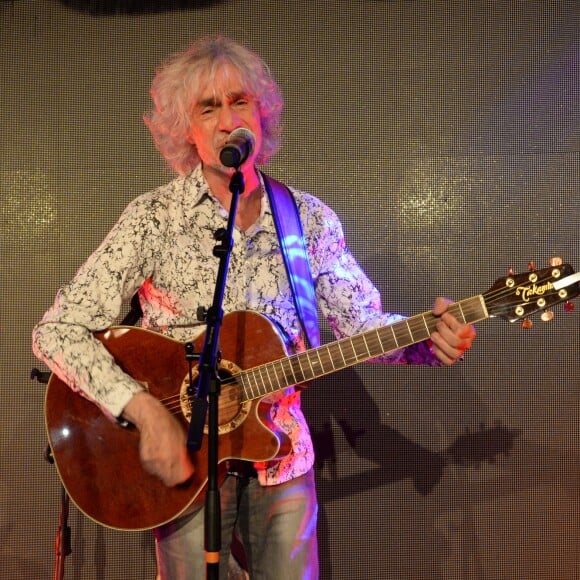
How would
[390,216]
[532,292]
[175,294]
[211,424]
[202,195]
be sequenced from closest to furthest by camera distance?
[211,424] < [532,292] < [175,294] < [202,195] < [390,216]

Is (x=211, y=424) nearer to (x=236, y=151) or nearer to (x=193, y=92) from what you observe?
(x=236, y=151)

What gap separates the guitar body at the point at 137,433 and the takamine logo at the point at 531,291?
2.48 feet

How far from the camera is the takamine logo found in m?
2.10

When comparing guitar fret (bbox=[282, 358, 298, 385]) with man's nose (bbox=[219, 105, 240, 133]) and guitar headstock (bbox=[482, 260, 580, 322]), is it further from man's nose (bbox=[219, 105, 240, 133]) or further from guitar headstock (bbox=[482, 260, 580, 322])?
man's nose (bbox=[219, 105, 240, 133])

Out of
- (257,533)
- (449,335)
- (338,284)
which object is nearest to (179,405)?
(257,533)

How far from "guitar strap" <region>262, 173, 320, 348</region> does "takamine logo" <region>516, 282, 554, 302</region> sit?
28.0 inches

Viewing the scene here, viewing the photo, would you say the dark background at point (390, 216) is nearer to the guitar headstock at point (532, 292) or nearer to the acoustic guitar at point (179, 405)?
the acoustic guitar at point (179, 405)

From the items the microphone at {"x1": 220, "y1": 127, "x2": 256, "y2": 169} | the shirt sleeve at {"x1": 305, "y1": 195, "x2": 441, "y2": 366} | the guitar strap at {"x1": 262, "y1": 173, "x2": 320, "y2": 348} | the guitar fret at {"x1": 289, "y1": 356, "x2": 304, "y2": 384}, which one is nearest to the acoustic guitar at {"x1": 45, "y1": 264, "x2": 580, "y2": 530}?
the guitar fret at {"x1": 289, "y1": 356, "x2": 304, "y2": 384}

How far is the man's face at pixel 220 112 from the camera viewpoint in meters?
2.54

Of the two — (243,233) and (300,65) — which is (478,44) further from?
(243,233)

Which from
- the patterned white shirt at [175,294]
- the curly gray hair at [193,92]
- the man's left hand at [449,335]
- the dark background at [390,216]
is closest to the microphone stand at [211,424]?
the patterned white shirt at [175,294]

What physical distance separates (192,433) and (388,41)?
2.59m

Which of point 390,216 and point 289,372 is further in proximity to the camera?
point 390,216

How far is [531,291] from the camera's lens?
2.12 m
